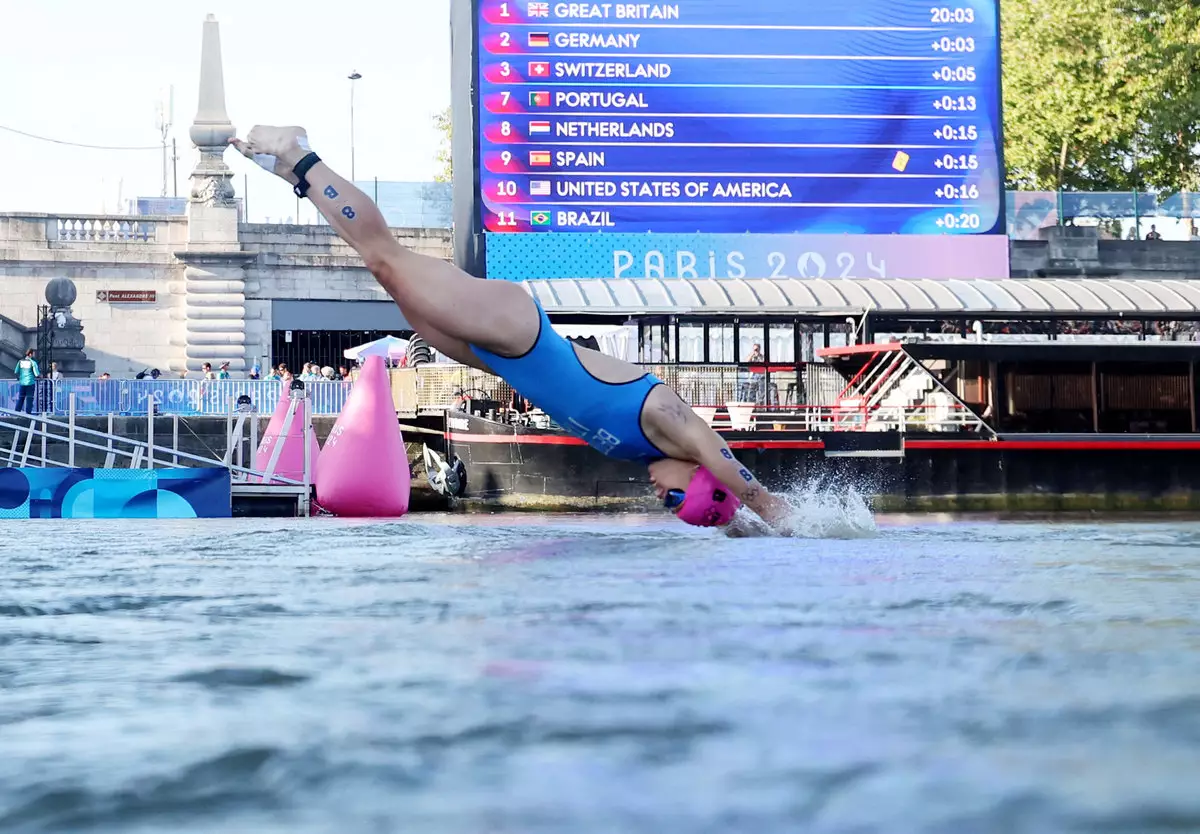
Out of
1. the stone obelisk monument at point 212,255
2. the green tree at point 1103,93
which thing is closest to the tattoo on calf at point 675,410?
the stone obelisk monument at point 212,255

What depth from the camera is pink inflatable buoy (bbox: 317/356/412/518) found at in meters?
17.8

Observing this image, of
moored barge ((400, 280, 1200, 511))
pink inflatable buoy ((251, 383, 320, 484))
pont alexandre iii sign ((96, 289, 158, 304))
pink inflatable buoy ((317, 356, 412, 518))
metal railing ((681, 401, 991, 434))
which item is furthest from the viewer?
pont alexandre iii sign ((96, 289, 158, 304))

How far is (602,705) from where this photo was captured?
7.69 feet

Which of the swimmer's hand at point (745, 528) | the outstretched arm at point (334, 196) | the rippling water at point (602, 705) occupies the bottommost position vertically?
the swimmer's hand at point (745, 528)

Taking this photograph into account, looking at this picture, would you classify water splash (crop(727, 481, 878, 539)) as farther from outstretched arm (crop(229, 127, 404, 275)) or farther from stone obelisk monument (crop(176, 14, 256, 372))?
stone obelisk monument (crop(176, 14, 256, 372))

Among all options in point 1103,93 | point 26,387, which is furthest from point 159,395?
point 1103,93

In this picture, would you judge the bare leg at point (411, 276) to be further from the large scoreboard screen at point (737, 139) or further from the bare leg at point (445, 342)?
the large scoreboard screen at point (737, 139)

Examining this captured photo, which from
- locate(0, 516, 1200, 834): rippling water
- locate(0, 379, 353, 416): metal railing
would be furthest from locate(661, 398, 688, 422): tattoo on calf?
locate(0, 379, 353, 416): metal railing

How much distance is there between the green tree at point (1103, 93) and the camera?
3616 centimetres

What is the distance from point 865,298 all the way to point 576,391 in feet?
54.5

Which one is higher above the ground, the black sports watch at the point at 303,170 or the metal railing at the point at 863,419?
the black sports watch at the point at 303,170

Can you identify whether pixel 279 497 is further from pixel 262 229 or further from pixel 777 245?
pixel 262 229

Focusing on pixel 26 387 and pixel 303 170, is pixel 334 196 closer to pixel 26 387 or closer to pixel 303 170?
→ pixel 303 170

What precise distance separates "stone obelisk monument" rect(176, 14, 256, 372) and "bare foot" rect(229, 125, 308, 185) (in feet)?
90.0
